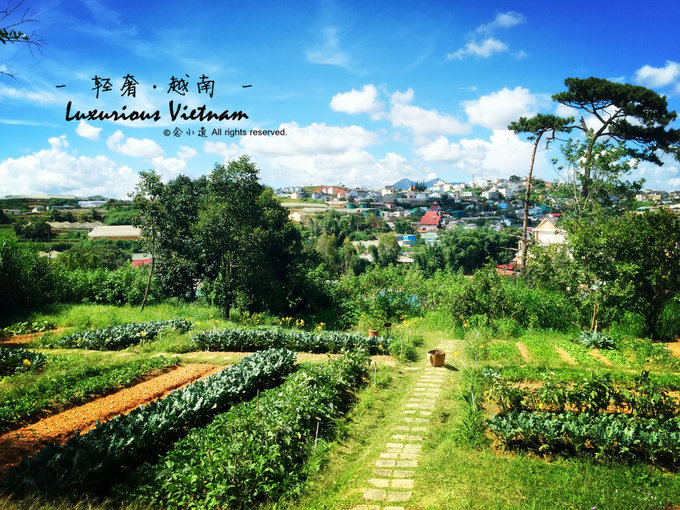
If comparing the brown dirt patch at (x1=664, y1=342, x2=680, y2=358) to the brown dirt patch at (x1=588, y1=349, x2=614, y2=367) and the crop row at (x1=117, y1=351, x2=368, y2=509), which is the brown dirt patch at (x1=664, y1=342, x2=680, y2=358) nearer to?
the brown dirt patch at (x1=588, y1=349, x2=614, y2=367)

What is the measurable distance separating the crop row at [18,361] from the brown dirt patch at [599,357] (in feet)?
44.2

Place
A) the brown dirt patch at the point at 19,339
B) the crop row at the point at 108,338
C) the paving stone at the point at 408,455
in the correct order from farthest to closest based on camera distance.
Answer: the brown dirt patch at the point at 19,339 → the crop row at the point at 108,338 → the paving stone at the point at 408,455

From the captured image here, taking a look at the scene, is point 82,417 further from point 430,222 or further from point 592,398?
point 430,222

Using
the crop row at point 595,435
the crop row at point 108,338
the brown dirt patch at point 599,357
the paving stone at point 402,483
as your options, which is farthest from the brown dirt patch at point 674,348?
the crop row at point 108,338

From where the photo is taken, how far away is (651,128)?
16609 mm

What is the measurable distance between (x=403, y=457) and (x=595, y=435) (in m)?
2.61

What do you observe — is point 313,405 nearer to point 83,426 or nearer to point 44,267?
point 83,426

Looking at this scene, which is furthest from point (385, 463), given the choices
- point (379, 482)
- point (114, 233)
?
point (114, 233)

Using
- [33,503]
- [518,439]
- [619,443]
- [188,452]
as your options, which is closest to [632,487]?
[619,443]

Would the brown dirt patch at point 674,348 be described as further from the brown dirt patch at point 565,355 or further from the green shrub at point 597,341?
the brown dirt patch at point 565,355

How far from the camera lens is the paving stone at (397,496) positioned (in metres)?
4.56

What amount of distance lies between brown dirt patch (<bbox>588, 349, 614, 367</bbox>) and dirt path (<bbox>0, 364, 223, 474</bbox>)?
30.9 ft

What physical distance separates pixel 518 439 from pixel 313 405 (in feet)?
10.3

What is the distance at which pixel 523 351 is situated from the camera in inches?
414
